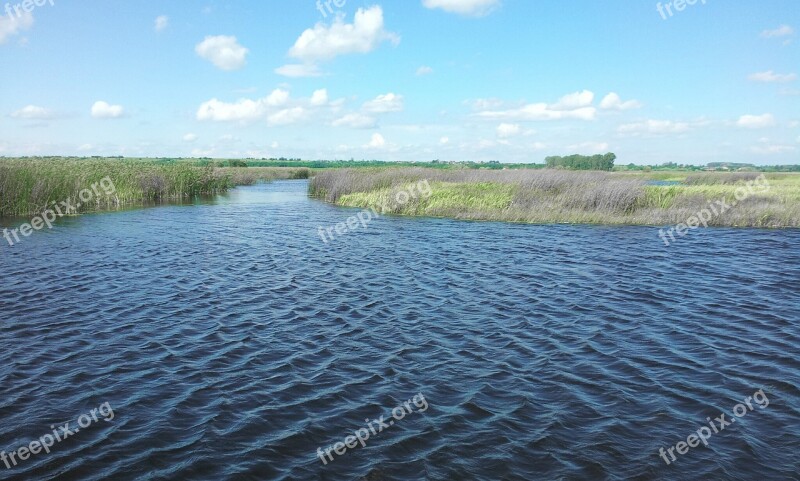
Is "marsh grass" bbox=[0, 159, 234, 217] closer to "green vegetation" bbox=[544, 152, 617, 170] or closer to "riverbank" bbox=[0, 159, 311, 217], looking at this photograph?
"riverbank" bbox=[0, 159, 311, 217]

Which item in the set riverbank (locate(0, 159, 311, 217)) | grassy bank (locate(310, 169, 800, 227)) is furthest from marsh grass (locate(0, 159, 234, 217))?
grassy bank (locate(310, 169, 800, 227))

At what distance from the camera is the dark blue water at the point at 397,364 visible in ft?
23.7

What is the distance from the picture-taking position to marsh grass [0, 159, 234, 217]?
32000 mm

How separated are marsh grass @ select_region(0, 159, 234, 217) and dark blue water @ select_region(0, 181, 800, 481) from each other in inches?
542

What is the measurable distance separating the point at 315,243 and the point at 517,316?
47.2 feet

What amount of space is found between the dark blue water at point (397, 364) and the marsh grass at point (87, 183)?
13.8 metres

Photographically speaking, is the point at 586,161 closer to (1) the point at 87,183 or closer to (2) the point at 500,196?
(2) the point at 500,196

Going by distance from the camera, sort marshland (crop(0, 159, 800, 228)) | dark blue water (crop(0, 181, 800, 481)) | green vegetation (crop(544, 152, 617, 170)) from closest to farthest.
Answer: dark blue water (crop(0, 181, 800, 481)) < marshland (crop(0, 159, 800, 228)) < green vegetation (crop(544, 152, 617, 170))

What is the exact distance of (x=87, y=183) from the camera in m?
38.6

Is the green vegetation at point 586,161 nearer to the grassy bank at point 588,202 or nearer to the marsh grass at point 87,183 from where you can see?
the grassy bank at point 588,202

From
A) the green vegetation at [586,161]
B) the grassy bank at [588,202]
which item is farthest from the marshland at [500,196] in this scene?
the green vegetation at [586,161]

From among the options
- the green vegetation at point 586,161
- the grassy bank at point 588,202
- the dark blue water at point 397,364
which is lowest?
the dark blue water at point 397,364

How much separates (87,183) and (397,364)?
3691 centimetres

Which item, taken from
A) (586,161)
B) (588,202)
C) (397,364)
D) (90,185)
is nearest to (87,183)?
(90,185)
